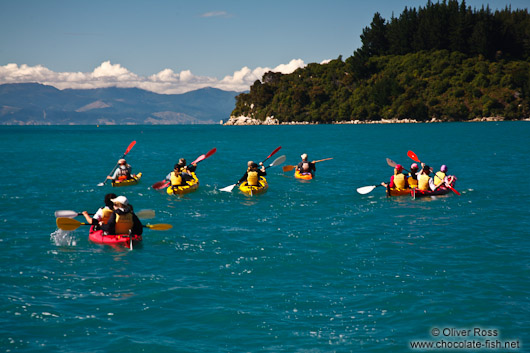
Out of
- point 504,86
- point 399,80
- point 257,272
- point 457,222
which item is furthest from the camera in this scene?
point 399,80

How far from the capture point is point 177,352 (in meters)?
10.5

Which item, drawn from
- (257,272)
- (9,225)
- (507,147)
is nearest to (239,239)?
(257,272)

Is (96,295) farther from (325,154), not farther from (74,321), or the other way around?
(325,154)

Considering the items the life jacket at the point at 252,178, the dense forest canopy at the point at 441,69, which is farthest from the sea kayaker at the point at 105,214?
the dense forest canopy at the point at 441,69

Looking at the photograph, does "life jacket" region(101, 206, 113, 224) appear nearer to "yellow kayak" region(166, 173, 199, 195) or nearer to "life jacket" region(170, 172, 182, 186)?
"life jacket" region(170, 172, 182, 186)

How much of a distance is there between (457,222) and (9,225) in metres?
18.2

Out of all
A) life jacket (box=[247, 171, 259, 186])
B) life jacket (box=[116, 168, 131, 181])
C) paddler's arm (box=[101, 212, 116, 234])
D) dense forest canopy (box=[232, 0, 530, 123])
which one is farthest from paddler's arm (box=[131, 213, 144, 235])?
dense forest canopy (box=[232, 0, 530, 123])

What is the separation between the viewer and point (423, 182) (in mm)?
26516

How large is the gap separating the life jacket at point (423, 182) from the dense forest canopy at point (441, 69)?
14432 centimetres

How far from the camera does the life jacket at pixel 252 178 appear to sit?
28.2 m

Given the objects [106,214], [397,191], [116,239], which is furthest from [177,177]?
[397,191]

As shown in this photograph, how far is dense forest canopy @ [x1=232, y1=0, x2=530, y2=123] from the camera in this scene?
530 feet

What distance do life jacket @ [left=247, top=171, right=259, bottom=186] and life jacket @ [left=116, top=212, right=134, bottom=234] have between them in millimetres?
11380

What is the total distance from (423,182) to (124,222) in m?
15.5
